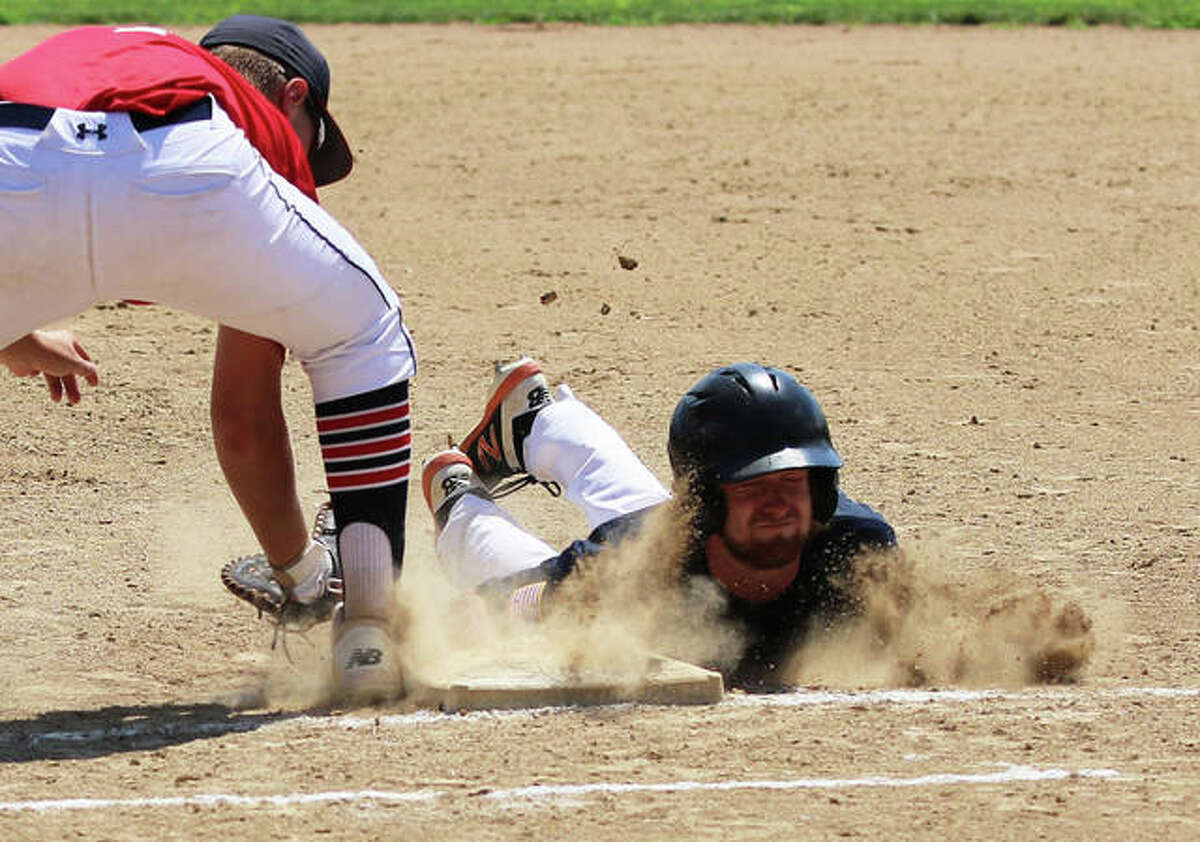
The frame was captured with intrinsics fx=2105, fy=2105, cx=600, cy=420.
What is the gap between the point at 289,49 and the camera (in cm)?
460

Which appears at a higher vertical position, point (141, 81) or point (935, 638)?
point (141, 81)

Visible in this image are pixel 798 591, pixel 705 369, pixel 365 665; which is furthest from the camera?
pixel 705 369

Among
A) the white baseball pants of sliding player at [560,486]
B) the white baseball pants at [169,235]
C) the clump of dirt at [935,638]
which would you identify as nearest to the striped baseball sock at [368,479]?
the white baseball pants at [169,235]

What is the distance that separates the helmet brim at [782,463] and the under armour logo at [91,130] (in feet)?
5.17

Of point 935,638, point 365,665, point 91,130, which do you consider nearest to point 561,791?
point 365,665

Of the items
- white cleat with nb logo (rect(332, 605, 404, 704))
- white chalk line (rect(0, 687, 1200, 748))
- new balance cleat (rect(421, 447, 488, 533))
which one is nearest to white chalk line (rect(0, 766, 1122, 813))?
white chalk line (rect(0, 687, 1200, 748))

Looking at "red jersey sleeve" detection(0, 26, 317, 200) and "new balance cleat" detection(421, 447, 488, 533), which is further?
"new balance cleat" detection(421, 447, 488, 533)

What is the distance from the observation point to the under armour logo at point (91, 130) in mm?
3863

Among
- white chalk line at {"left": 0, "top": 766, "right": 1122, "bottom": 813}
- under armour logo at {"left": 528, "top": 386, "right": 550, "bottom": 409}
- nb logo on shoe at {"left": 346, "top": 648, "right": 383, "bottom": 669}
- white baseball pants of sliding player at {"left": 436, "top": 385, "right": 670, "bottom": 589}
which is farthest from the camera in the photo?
under armour logo at {"left": 528, "top": 386, "right": 550, "bottom": 409}

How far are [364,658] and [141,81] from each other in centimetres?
126

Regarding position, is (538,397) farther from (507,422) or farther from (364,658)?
(364,658)

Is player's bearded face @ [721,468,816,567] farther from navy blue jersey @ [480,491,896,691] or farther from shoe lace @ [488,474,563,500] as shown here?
shoe lace @ [488,474,563,500]

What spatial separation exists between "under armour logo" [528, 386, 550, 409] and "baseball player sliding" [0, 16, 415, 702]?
48.3 inches

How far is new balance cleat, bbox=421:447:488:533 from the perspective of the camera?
17.9ft
